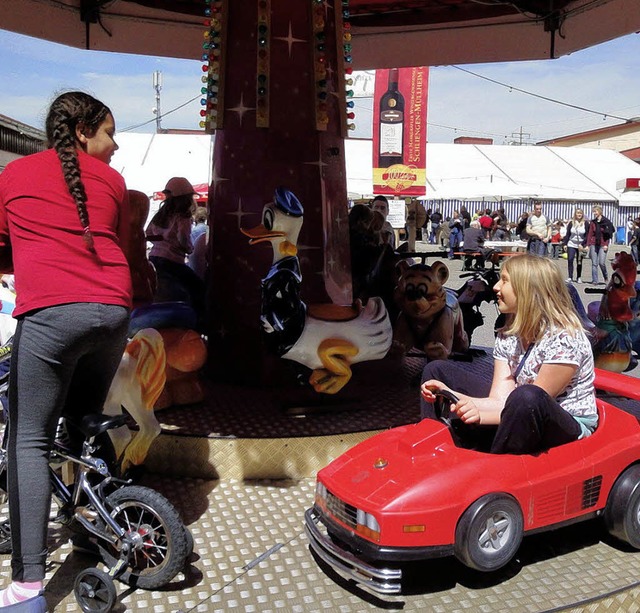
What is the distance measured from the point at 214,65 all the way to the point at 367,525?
3199mm

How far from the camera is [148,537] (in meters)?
2.48

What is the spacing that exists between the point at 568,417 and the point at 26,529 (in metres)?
1.94

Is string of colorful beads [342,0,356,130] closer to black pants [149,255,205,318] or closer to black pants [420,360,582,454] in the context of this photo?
black pants [149,255,205,318]

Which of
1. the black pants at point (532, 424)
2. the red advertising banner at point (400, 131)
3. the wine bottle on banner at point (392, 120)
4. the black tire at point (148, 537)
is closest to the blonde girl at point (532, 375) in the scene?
the black pants at point (532, 424)

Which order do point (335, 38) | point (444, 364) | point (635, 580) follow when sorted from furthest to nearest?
point (335, 38), point (444, 364), point (635, 580)

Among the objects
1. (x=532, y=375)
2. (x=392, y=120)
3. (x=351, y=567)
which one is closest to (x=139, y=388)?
(x=351, y=567)

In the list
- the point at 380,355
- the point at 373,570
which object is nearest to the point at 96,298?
the point at 373,570

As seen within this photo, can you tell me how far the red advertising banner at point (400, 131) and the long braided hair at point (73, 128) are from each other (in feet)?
67.3

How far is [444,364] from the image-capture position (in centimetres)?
297

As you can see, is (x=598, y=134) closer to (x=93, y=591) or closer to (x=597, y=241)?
(x=597, y=241)

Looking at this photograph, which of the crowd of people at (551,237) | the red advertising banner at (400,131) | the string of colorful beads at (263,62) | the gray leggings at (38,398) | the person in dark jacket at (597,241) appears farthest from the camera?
the red advertising banner at (400,131)

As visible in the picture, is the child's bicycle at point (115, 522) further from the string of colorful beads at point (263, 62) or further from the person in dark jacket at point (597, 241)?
the person in dark jacket at point (597, 241)

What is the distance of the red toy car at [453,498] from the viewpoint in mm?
2354

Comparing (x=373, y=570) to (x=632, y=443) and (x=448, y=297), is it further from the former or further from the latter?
(x=448, y=297)
